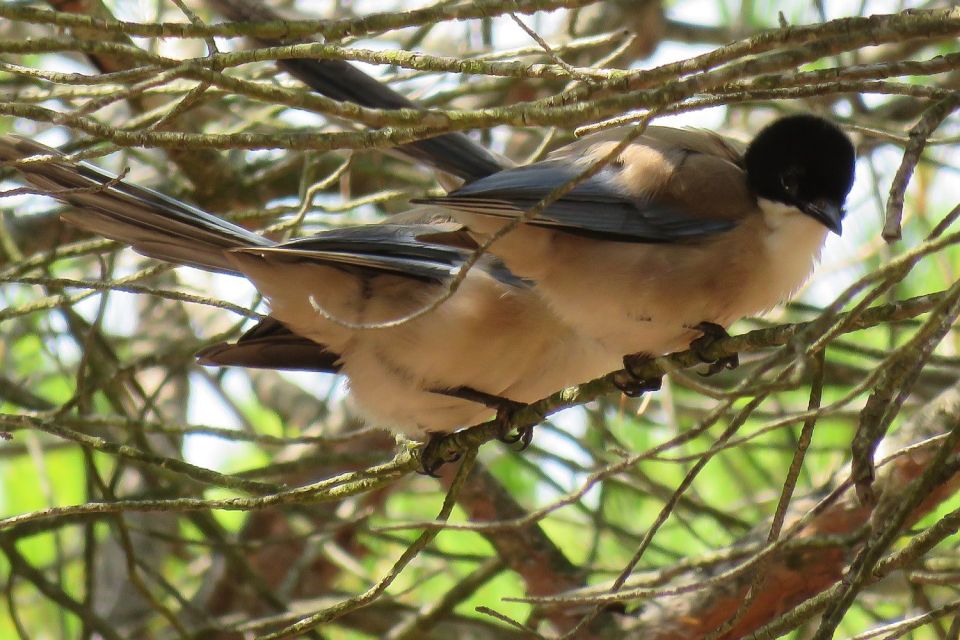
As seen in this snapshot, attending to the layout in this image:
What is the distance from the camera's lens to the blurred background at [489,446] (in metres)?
2.21

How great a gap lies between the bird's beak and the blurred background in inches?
9.3

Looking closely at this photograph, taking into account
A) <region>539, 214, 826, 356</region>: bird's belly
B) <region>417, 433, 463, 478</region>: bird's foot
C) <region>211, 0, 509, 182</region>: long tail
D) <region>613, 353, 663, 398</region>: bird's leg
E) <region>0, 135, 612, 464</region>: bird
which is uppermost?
<region>211, 0, 509, 182</region>: long tail

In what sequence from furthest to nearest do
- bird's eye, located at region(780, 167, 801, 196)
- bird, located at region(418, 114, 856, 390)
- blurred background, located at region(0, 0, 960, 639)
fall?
bird's eye, located at region(780, 167, 801, 196), bird, located at region(418, 114, 856, 390), blurred background, located at region(0, 0, 960, 639)

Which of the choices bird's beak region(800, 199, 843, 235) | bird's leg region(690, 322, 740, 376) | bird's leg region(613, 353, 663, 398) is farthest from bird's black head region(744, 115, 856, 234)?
bird's leg region(613, 353, 663, 398)

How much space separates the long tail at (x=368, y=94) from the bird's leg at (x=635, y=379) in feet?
3.04

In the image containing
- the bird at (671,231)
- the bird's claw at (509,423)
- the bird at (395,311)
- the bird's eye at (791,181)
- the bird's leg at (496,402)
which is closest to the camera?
the bird at (671,231)

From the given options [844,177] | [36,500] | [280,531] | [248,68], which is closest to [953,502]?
[844,177]

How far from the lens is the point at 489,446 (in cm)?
629

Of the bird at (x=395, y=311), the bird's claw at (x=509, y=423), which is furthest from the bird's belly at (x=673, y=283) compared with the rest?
the bird's claw at (x=509, y=423)

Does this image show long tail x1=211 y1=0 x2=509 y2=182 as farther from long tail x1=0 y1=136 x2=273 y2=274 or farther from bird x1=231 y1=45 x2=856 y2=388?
long tail x1=0 y1=136 x2=273 y2=274

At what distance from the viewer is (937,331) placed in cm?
205

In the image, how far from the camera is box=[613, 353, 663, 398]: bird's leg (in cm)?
329

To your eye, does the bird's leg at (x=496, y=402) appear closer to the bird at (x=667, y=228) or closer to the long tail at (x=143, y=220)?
the bird at (x=667, y=228)

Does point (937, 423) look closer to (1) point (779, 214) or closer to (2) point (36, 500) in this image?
(1) point (779, 214)
